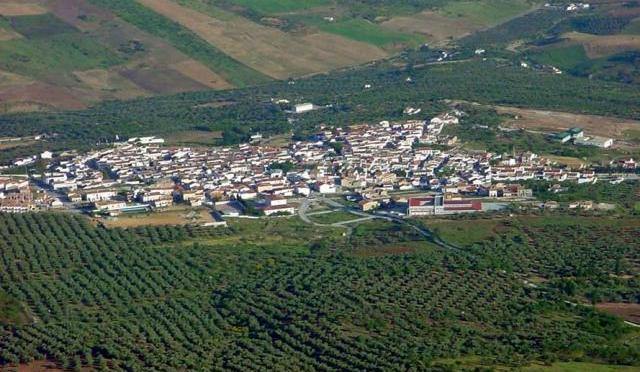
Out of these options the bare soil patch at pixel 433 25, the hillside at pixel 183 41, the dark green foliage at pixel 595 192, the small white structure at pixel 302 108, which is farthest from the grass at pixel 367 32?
the dark green foliage at pixel 595 192

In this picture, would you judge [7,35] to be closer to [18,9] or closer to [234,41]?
[18,9]

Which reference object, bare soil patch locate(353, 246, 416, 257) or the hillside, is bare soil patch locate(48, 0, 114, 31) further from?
bare soil patch locate(353, 246, 416, 257)

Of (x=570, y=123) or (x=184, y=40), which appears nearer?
(x=570, y=123)

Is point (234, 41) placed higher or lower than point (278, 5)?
lower

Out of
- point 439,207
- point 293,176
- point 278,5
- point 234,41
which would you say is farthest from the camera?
point 278,5

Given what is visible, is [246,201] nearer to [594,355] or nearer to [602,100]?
[594,355]

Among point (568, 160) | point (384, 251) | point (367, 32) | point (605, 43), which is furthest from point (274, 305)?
point (367, 32)

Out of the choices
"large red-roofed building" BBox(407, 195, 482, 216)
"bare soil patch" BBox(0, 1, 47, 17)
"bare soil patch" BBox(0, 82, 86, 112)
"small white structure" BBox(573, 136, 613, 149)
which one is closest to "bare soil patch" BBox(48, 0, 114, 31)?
"bare soil patch" BBox(0, 1, 47, 17)
